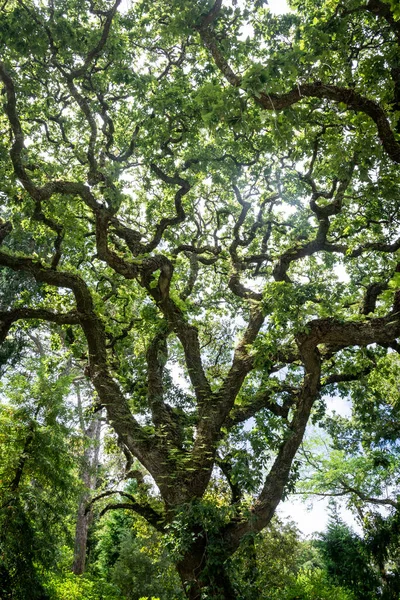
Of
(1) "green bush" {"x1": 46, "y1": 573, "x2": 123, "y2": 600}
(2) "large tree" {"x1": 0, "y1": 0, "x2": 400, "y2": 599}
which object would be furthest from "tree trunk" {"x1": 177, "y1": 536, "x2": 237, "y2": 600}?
(1) "green bush" {"x1": 46, "y1": 573, "x2": 123, "y2": 600}

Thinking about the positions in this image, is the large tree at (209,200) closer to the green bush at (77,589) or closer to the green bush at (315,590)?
the green bush at (77,589)

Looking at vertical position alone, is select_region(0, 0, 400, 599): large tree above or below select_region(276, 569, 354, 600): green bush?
above

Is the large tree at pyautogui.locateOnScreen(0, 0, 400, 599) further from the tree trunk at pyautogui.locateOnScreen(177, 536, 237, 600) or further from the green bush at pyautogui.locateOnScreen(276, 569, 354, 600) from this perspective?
the green bush at pyautogui.locateOnScreen(276, 569, 354, 600)

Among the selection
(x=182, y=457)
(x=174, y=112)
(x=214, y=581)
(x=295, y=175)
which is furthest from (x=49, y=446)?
(x=295, y=175)

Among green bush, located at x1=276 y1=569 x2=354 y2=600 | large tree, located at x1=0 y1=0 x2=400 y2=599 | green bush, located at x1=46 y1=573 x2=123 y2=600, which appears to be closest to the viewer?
large tree, located at x1=0 y1=0 x2=400 y2=599

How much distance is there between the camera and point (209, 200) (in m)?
10.4

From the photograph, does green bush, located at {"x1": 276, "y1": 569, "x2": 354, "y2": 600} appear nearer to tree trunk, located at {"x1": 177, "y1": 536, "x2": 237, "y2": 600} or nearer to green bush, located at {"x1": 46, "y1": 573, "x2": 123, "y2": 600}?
green bush, located at {"x1": 46, "y1": 573, "x2": 123, "y2": 600}

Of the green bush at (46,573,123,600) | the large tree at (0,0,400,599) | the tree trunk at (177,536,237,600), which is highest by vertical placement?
the large tree at (0,0,400,599)

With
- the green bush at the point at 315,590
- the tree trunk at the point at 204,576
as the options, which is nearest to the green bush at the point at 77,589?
the tree trunk at the point at 204,576

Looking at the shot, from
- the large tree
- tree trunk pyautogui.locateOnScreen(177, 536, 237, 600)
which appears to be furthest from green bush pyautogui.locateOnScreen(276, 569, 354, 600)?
tree trunk pyautogui.locateOnScreen(177, 536, 237, 600)

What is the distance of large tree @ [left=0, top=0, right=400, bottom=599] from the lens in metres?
4.95

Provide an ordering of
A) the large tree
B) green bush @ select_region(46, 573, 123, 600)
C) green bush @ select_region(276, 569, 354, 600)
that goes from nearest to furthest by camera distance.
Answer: the large tree < green bush @ select_region(46, 573, 123, 600) < green bush @ select_region(276, 569, 354, 600)

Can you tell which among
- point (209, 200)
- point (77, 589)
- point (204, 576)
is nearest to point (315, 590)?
point (77, 589)

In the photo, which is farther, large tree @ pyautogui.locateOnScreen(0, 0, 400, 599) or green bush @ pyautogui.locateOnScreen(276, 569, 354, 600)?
green bush @ pyautogui.locateOnScreen(276, 569, 354, 600)
